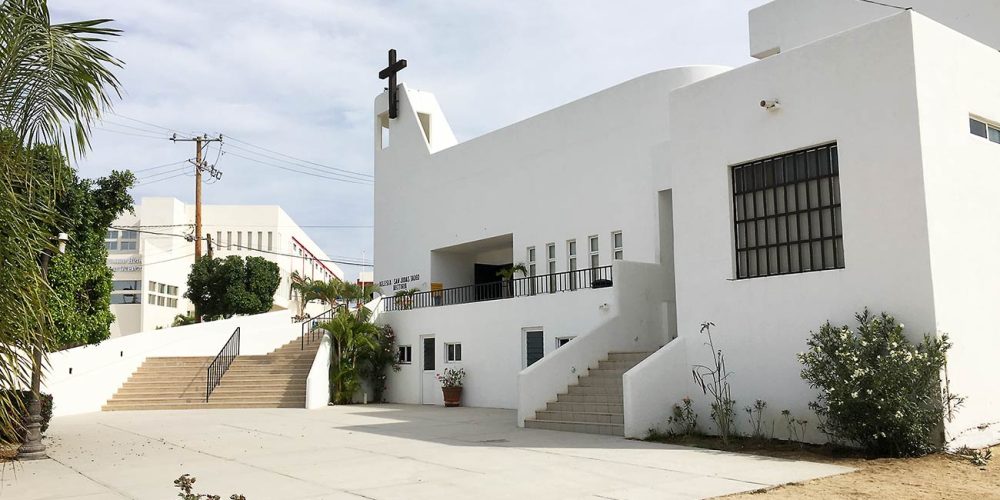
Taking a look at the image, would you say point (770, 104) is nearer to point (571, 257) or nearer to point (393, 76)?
point (571, 257)

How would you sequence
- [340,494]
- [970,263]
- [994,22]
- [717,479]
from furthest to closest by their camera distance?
[994,22]
[970,263]
[717,479]
[340,494]

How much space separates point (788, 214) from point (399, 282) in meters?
20.0

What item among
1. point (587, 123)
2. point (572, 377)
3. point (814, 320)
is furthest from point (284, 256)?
point (814, 320)

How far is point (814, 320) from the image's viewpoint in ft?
41.0

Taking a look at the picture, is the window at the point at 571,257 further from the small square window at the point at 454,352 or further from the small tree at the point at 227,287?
the small tree at the point at 227,287

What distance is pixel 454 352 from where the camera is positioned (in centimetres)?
2406

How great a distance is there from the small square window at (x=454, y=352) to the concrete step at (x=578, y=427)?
7.46 metres

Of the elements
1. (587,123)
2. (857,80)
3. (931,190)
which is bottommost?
(931,190)

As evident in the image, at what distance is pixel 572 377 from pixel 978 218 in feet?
26.8

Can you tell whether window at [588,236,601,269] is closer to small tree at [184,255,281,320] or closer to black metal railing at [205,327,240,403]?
black metal railing at [205,327,240,403]

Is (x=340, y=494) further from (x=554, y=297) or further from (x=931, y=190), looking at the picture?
(x=554, y=297)

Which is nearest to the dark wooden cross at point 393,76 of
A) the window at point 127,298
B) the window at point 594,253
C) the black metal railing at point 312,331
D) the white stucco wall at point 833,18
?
the black metal railing at point 312,331

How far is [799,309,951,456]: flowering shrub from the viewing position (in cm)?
1082

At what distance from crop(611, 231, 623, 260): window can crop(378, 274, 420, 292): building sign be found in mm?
10011
